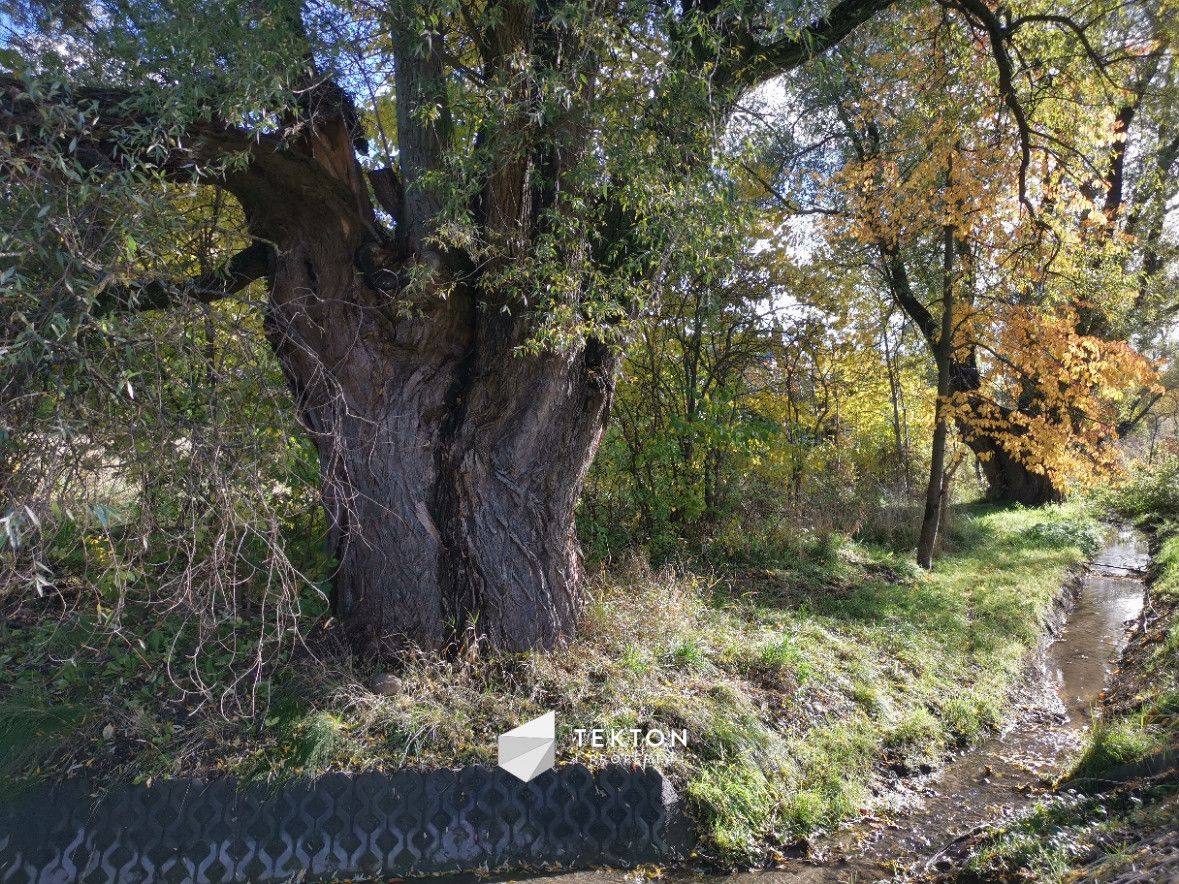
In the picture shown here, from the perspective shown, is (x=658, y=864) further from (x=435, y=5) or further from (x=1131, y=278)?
(x=1131, y=278)

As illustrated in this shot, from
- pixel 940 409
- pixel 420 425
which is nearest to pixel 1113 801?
pixel 420 425

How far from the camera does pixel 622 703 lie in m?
5.25

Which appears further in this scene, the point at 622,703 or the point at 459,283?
the point at 459,283

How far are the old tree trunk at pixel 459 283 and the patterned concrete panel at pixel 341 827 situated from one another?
123cm

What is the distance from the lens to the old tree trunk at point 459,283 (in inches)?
195

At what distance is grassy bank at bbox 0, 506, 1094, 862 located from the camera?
464cm

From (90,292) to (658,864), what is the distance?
4.37 m

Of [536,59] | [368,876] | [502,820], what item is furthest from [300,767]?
Answer: [536,59]

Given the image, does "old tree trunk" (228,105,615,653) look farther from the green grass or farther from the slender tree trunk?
the slender tree trunk

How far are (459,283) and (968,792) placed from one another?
524 cm

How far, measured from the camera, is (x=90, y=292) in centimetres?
360

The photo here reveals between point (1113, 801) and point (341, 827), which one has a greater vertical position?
point (1113, 801)

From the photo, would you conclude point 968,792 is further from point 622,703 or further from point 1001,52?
point 1001,52

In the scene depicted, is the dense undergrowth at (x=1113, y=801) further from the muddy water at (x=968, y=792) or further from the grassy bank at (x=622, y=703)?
the grassy bank at (x=622, y=703)
